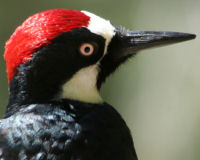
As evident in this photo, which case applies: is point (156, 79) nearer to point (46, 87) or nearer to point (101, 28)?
point (101, 28)

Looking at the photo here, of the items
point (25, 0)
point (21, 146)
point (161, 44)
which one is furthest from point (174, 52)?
point (21, 146)

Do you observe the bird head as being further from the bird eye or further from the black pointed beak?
the black pointed beak

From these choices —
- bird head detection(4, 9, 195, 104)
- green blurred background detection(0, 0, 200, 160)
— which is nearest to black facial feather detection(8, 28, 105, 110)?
bird head detection(4, 9, 195, 104)

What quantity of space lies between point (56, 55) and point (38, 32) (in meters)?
0.17

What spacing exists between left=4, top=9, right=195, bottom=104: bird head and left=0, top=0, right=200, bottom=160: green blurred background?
4.39 metres

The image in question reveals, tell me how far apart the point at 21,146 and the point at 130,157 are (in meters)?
0.67

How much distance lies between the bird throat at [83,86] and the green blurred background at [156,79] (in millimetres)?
4280

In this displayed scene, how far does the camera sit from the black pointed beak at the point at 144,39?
3459 millimetres

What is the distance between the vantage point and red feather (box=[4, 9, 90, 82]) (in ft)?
10.2

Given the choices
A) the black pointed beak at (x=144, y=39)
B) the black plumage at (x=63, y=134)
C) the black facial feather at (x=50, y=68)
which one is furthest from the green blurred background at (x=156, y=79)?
the black facial feather at (x=50, y=68)

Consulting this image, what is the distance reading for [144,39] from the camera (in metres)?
3.48

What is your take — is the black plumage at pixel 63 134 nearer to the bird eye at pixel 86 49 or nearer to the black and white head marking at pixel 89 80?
the black and white head marking at pixel 89 80

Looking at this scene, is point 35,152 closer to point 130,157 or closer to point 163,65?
point 130,157

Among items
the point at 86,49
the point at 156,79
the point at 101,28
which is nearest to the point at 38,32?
the point at 86,49
